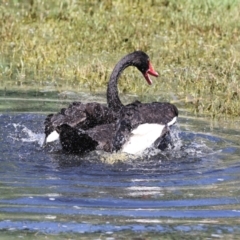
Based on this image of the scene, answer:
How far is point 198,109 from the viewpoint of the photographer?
11102mm

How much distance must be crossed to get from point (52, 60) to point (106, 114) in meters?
4.29

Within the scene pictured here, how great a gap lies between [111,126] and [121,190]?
1645 mm

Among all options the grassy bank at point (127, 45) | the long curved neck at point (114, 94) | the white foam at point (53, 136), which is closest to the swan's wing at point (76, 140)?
the white foam at point (53, 136)

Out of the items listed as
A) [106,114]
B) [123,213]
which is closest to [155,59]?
[106,114]

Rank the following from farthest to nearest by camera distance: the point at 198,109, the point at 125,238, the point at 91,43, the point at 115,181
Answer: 1. the point at 91,43
2. the point at 198,109
3. the point at 115,181
4. the point at 125,238

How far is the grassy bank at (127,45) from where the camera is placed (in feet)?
39.8

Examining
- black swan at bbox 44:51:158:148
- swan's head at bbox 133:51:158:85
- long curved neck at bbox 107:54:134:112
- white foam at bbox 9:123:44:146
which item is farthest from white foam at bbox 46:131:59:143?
swan's head at bbox 133:51:158:85

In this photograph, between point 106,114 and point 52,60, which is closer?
→ point 106,114

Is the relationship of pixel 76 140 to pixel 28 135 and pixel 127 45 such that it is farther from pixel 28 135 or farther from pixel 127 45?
pixel 127 45

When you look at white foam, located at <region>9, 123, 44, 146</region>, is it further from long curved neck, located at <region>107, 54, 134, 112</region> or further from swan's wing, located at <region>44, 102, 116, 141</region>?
long curved neck, located at <region>107, 54, 134, 112</region>

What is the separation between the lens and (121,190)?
24.4 feet

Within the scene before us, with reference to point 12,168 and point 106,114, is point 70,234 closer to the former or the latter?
point 12,168

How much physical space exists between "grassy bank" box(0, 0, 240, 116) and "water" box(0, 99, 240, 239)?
6.70 ft

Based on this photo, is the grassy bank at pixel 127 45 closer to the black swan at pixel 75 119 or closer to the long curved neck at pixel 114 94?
the long curved neck at pixel 114 94
